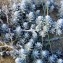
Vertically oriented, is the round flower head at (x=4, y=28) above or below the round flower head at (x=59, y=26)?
below

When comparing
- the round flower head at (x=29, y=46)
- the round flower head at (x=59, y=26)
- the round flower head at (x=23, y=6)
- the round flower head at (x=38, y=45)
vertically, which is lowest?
the round flower head at (x=29, y=46)

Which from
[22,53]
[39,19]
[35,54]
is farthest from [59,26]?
[22,53]

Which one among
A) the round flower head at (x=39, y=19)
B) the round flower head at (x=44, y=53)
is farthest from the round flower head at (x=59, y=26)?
the round flower head at (x=44, y=53)

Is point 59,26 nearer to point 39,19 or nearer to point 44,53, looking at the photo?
point 39,19

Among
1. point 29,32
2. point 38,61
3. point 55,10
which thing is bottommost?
point 38,61

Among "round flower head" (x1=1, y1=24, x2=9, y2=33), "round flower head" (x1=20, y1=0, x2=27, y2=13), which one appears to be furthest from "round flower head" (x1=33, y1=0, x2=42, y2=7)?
"round flower head" (x1=1, y1=24, x2=9, y2=33)

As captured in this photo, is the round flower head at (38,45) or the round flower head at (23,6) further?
the round flower head at (23,6)

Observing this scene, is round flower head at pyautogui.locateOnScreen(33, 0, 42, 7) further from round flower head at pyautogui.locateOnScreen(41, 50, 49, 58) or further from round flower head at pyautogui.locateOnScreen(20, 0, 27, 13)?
round flower head at pyautogui.locateOnScreen(41, 50, 49, 58)

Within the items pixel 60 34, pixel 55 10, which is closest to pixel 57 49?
pixel 60 34

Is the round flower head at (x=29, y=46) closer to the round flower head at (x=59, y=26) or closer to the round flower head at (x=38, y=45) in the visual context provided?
the round flower head at (x=38, y=45)

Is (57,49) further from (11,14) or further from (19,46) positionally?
(11,14)

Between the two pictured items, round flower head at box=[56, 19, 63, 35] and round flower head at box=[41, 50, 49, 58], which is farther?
round flower head at box=[56, 19, 63, 35]
